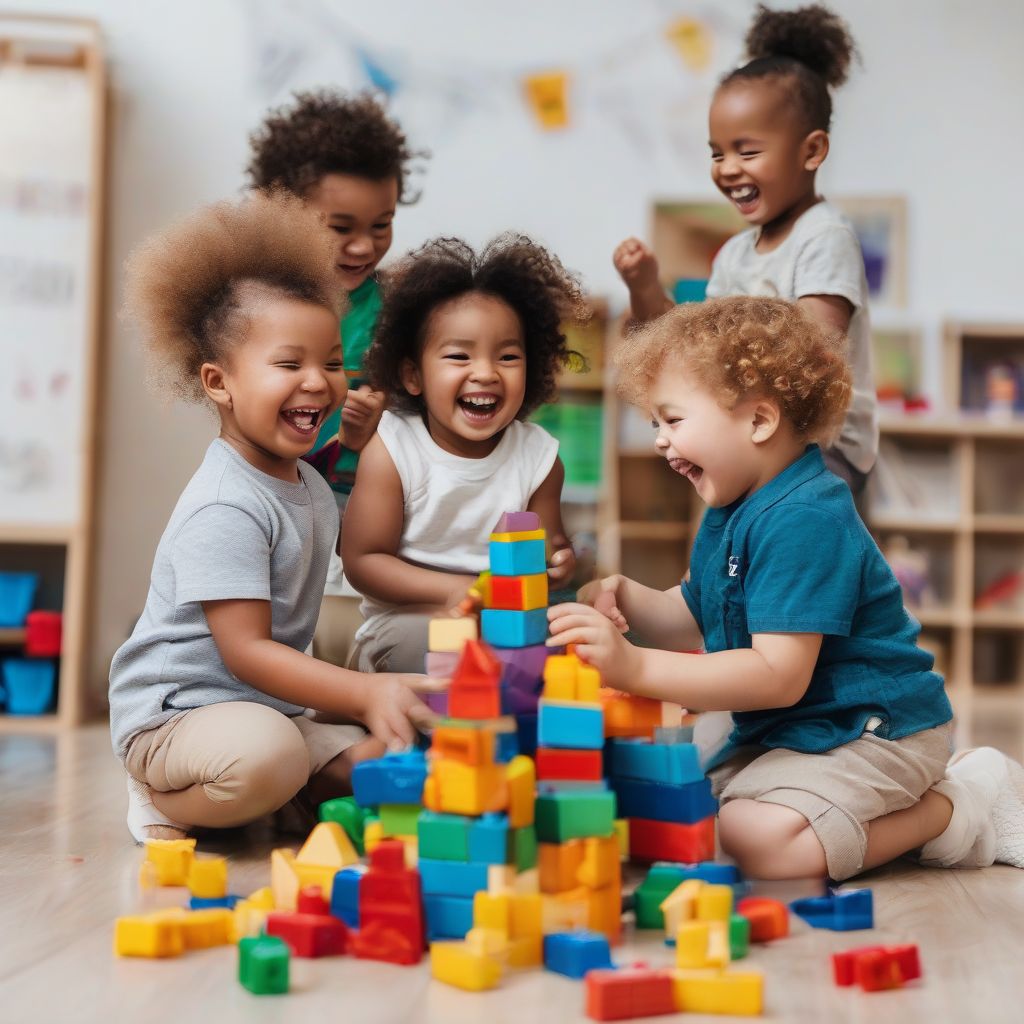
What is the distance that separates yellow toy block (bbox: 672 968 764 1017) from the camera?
852 mm

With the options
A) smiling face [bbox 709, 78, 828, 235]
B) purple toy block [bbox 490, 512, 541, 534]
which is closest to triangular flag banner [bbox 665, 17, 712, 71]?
smiling face [bbox 709, 78, 828, 235]

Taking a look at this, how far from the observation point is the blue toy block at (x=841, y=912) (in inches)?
41.5

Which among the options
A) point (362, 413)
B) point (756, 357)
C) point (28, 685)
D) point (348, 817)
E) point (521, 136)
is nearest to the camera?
point (348, 817)

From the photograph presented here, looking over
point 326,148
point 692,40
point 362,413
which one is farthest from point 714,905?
point 692,40

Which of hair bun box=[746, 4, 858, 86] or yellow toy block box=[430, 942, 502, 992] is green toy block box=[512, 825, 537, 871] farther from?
hair bun box=[746, 4, 858, 86]

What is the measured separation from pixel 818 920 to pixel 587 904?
0.69 feet

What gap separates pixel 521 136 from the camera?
11.3 ft

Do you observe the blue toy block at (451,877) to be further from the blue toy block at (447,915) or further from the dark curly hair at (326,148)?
the dark curly hair at (326,148)

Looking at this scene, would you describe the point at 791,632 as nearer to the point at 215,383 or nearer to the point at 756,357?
the point at 756,357

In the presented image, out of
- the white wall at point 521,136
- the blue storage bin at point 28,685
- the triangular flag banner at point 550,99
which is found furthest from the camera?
the triangular flag banner at point 550,99

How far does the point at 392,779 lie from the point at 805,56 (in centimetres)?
131

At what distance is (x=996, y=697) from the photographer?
3.35m

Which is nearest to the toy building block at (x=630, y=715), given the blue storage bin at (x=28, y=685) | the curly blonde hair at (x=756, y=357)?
the curly blonde hair at (x=756, y=357)

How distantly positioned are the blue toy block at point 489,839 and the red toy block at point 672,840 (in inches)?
7.6
